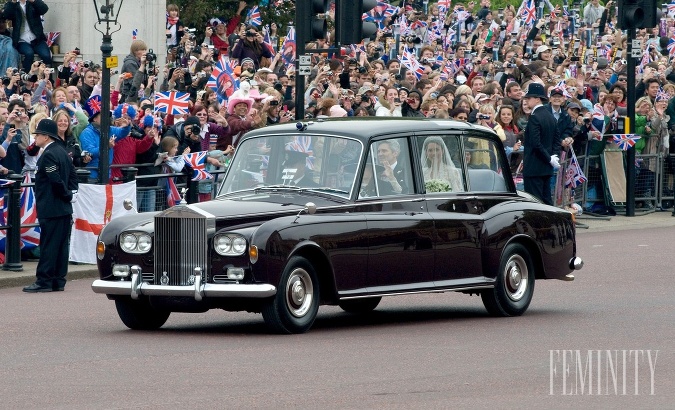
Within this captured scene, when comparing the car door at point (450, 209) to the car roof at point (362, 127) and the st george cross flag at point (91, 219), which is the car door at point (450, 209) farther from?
the st george cross flag at point (91, 219)

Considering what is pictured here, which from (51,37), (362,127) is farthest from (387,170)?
(51,37)

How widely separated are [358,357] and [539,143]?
33.8 feet

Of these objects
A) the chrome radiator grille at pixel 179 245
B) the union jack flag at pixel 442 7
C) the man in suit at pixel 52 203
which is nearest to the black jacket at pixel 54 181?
the man in suit at pixel 52 203

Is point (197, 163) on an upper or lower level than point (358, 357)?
upper

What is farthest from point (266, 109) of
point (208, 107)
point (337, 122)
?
point (337, 122)

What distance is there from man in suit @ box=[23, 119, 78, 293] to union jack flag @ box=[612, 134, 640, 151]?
11674 mm

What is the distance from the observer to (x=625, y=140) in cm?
2534

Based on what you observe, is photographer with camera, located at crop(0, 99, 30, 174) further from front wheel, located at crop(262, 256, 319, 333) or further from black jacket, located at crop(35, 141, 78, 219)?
front wheel, located at crop(262, 256, 319, 333)

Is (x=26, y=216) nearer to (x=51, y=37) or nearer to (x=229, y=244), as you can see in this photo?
(x=229, y=244)

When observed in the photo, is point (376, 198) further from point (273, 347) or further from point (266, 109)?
point (266, 109)

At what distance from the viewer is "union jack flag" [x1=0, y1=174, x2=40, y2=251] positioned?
1784 centimetres

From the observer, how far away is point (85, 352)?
1155 centimetres

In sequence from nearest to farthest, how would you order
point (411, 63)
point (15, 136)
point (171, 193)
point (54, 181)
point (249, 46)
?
point (54, 181) < point (15, 136) < point (171, 193) < point (249, 46) < point (411, 63)

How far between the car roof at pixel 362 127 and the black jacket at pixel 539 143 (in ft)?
23.0
